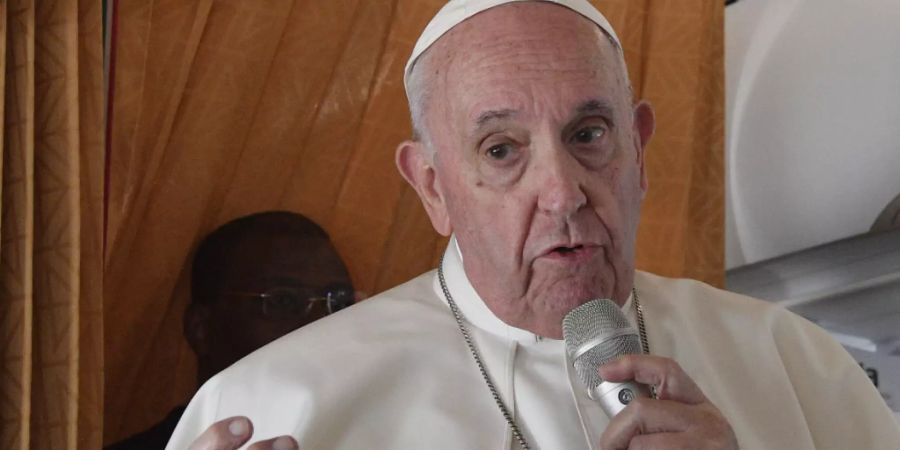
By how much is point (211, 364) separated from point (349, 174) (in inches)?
27.6

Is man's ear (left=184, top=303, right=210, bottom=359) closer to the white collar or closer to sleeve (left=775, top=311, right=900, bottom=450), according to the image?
the white collar

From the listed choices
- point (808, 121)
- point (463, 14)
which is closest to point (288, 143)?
point (463, 14)

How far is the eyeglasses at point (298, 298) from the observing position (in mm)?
3219

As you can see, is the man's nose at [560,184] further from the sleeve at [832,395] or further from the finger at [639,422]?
the sleeve at [832,395]

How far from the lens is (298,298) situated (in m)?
3.23

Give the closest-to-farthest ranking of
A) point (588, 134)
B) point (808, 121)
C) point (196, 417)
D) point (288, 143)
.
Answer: point (588, 134) < point (196, 417) < point (288, 143) < point (808, 121)

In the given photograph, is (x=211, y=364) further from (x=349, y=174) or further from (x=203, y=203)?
(x=349, y=174)

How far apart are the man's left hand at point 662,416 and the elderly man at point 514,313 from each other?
16.5 inches

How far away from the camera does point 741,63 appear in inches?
147

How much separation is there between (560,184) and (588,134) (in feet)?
0.54

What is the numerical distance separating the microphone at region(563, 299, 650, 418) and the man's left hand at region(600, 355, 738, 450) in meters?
0.02

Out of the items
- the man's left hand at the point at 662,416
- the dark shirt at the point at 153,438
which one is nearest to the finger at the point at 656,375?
the man's left hand at the point at 662,416

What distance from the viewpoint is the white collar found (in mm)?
2217

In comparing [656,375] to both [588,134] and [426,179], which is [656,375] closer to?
[588,134]
